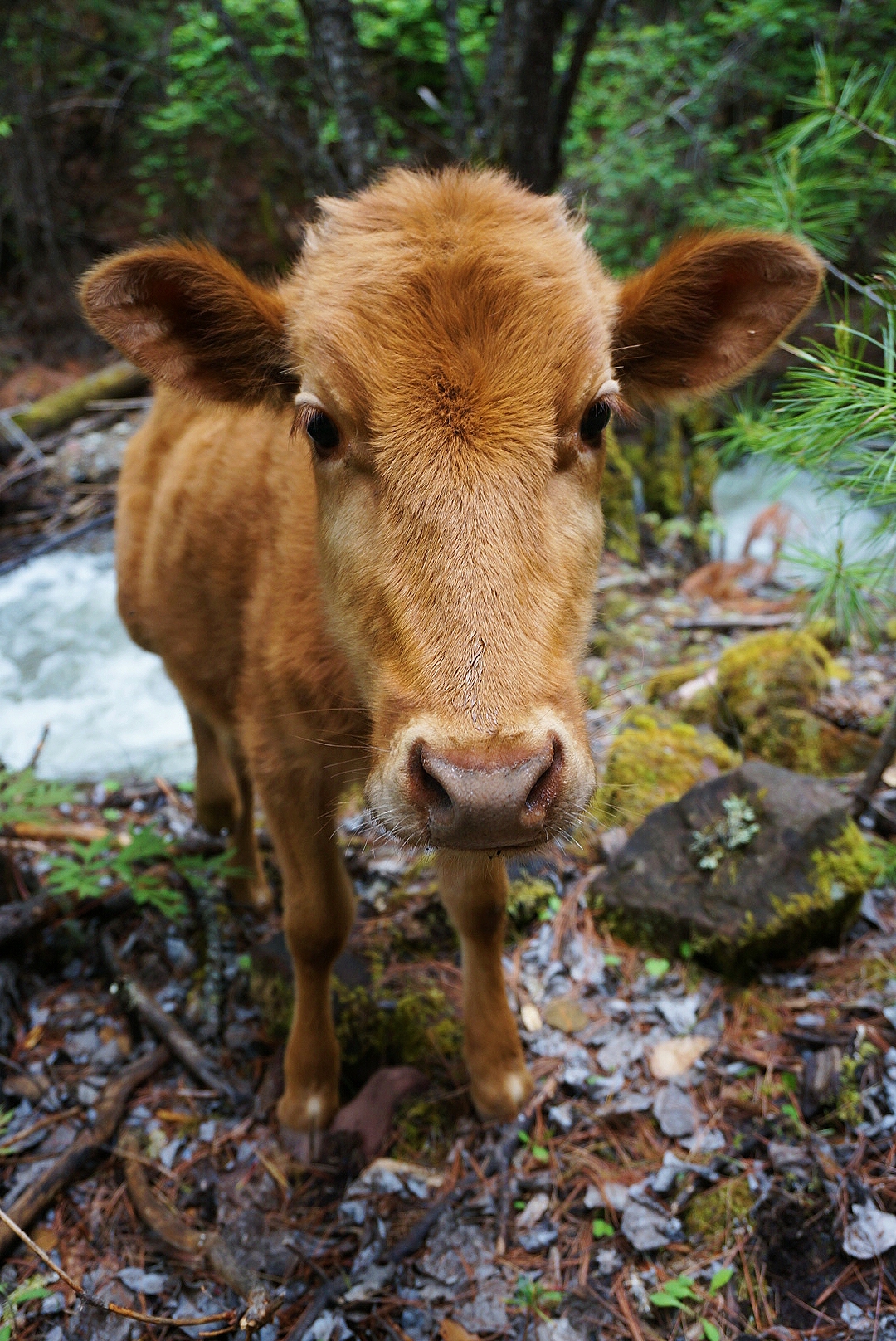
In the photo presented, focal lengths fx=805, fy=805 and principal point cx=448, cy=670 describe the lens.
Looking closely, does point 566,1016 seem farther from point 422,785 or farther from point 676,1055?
point 422,785

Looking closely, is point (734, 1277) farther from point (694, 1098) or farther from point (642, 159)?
point (642, 159)

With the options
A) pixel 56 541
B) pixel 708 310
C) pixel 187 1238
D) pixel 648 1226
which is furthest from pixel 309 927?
pixel 56 541

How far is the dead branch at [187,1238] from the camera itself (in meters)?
2.82

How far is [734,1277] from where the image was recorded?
2.68 metres

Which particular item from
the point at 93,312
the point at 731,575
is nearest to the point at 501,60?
the point at 731,575

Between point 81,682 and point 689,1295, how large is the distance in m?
7.47

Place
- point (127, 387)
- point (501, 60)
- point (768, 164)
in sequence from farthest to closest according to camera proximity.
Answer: point (127, 387) < point (501, 60) < point (768, 164)

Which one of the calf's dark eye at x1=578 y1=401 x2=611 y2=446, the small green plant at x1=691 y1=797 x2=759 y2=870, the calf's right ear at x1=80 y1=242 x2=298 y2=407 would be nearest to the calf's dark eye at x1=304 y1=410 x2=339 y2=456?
the calf's right ear at x1=80 y1=242 x2=298 y2=407

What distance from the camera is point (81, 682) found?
8250 millimetres

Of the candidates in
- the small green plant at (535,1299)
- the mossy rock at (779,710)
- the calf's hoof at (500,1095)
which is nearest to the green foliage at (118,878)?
the calf's hoof at (500,1095)

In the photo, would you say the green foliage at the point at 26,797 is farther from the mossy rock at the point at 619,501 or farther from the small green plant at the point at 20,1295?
the mossy rock at the point at 619,501

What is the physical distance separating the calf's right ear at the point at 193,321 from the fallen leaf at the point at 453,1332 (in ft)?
10.9

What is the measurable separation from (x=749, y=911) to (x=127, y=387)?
44.1 feet

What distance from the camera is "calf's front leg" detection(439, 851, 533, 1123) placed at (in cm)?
339
